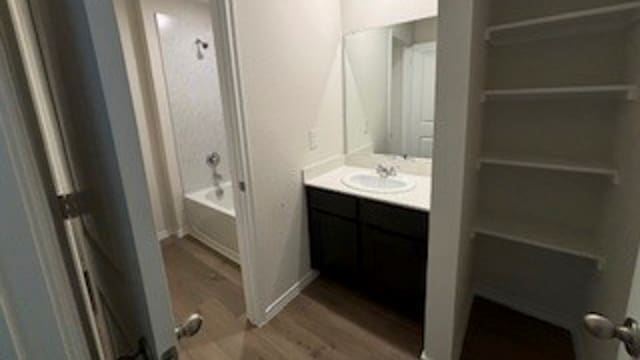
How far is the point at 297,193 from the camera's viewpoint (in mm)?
2297

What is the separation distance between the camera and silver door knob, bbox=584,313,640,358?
24.6 inches

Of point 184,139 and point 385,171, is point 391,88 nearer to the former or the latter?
point 385,171

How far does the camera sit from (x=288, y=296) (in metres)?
2.31

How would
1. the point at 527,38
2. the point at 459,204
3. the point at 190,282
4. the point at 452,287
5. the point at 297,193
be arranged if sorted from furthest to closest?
the point at 190,282 < the point at 297,193 < the point at 527,38 < the point at 452,287 < the point at 459,204

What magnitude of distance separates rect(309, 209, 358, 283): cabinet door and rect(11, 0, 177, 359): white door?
1579 millimetres

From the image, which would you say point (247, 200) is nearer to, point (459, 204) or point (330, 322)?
point (330, 322)

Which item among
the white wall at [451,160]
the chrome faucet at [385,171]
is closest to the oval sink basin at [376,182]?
the chrome faucet at [385,171]

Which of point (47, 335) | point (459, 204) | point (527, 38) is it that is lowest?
point (459, 204)

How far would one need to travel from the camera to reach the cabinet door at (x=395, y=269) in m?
1.92

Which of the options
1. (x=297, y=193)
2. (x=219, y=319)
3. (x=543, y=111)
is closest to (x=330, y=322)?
(x=219, y=319)

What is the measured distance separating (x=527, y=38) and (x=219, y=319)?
2560mm

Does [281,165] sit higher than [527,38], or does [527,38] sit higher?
[527,38]

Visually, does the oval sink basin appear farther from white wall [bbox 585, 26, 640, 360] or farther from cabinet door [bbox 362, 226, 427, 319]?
white wall [bbox 585, 26, 640, 360]

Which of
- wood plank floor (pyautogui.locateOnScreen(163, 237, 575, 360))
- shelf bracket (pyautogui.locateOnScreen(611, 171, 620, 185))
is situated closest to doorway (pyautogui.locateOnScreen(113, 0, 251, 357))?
wood plank floor (pyautogui.locateOnScreen(163, 237, 575, 360))
